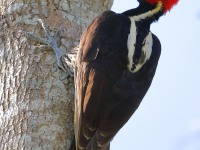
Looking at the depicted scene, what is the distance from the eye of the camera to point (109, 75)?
9.96 feet

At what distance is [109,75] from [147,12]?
884mm

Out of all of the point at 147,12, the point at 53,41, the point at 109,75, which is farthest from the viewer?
the point at 147,12

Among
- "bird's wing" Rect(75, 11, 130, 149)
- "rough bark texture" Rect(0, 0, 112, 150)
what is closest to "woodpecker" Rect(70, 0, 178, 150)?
"bird's wing" Rect(75, 11, 130, 149)

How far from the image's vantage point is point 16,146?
9.28ft

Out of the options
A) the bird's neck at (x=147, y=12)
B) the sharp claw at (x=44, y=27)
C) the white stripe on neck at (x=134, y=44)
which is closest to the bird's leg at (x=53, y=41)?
the sharp claw at (x=44, y=27)

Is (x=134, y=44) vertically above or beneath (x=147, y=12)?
beneath

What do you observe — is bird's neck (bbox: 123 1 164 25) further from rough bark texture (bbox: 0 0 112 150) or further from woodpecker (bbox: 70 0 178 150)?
rough bark texture (bbox: 0 0 112 150)

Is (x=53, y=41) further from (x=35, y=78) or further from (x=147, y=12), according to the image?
(x=147, y=12)

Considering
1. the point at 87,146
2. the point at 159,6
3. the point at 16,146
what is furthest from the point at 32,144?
the point at 159,6

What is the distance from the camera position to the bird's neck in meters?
3.68

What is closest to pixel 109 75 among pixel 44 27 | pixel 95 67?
pixel 95 67

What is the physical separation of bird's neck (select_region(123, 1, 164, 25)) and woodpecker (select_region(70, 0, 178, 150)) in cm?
22

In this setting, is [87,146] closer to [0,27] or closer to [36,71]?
[36,71]

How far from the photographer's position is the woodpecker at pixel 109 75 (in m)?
2.95
